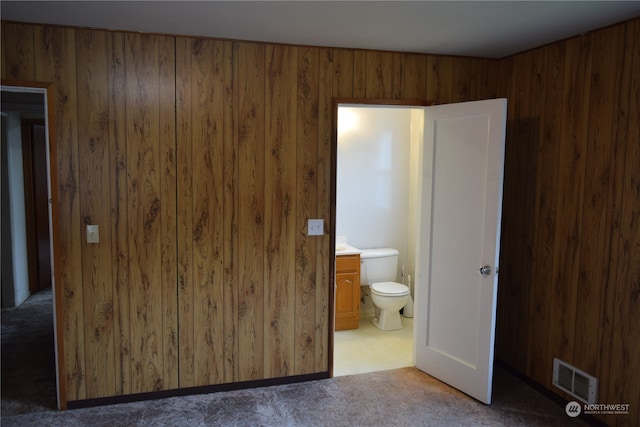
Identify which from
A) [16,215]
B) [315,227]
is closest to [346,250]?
[315,227]

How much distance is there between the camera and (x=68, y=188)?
2.77 m

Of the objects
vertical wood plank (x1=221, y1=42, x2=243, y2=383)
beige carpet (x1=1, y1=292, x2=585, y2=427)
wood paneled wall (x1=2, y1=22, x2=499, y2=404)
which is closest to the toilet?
beige carpet (x1=1, y1=292, x2=585, y2=427)

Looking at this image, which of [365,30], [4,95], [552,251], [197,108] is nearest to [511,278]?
[552,251]

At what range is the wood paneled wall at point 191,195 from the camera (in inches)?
109

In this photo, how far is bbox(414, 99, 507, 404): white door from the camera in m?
2.91

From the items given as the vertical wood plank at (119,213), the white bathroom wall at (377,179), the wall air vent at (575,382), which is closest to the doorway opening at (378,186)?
the white bathroom wall at (377,179)

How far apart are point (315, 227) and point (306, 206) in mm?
164

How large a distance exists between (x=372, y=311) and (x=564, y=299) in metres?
2.18

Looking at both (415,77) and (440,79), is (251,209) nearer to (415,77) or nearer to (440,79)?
(415,77)

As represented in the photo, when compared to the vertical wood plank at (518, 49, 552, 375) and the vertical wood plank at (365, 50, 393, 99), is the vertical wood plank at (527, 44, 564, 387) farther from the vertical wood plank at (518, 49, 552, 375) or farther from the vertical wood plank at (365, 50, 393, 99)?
the vertical wood plank at (365, 50, 393, 99)

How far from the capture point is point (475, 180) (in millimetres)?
3004

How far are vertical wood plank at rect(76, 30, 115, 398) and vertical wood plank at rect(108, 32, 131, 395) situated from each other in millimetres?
29

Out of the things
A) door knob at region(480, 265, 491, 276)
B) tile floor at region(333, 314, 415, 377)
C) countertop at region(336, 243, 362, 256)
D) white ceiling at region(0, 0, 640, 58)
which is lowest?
tile floor at region(333, 314, 415, 377)

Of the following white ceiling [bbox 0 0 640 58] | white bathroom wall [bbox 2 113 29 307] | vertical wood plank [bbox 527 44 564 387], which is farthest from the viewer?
white bathroom wall [bbox 2 113 29 307]
